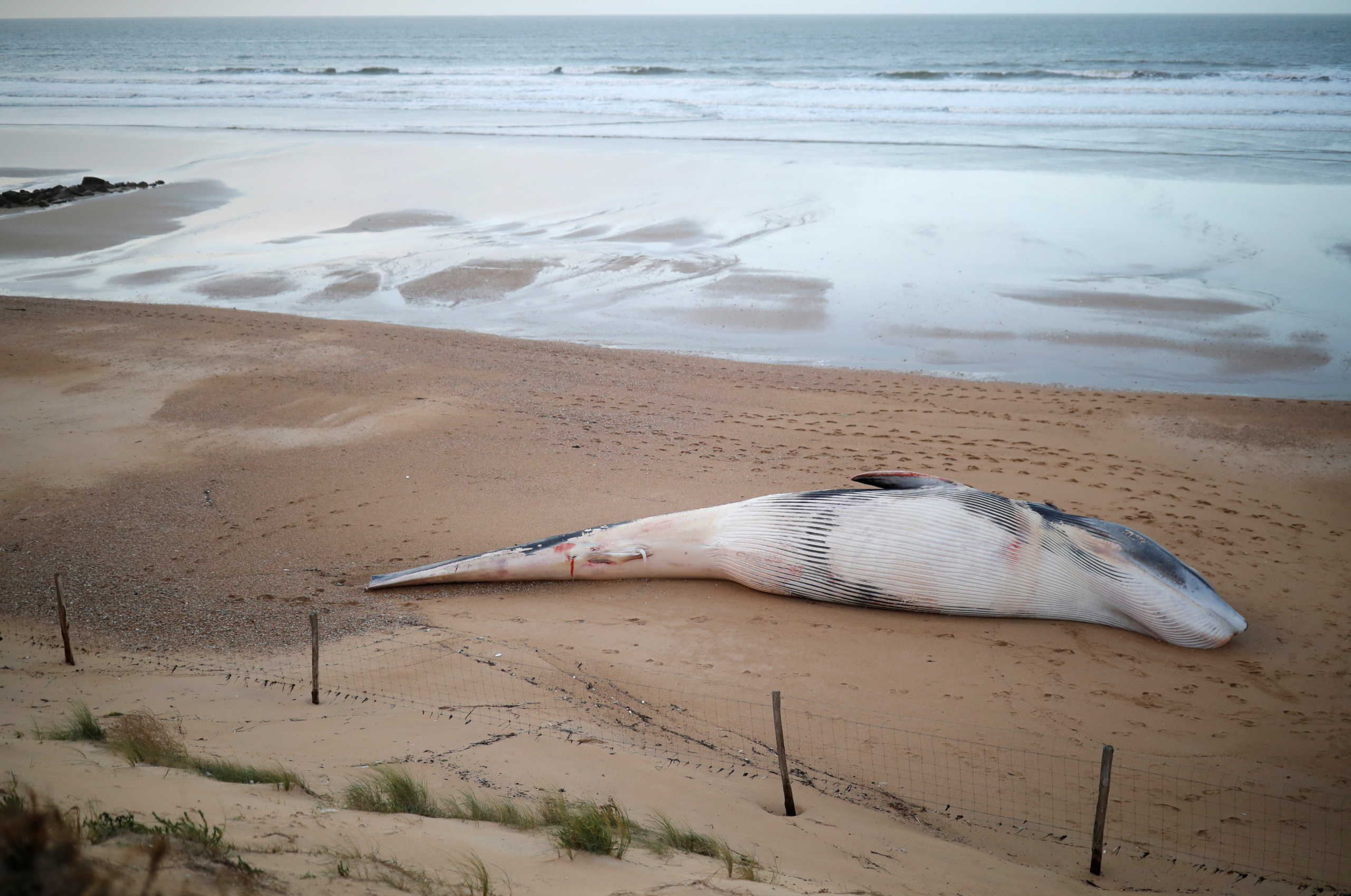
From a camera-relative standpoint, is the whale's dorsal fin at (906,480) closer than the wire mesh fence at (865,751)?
No

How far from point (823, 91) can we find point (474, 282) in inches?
1262

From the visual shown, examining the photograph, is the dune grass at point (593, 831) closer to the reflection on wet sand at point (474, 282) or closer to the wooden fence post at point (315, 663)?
the wooden fence post at point (315, 663)

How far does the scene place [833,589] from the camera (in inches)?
280

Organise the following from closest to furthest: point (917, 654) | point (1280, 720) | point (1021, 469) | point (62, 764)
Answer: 1. point (62, 764)
2. point (1280, 720)
3. point (917, 654)
4. point (1021, 469)

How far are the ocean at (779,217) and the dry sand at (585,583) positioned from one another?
2077 mm

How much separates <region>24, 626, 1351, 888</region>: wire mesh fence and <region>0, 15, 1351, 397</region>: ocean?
7625mm

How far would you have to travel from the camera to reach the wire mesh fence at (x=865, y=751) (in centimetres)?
488

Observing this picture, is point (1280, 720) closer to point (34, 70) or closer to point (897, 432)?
point (897, 432)

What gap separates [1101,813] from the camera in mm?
4297

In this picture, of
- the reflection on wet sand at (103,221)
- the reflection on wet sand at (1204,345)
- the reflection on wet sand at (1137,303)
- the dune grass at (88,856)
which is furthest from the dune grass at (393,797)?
the reflection on wet sand at (103,221)

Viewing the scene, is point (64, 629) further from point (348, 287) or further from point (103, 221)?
point (103, 221)

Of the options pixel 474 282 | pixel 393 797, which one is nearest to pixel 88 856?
pixel 393 797

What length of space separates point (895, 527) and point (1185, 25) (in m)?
118

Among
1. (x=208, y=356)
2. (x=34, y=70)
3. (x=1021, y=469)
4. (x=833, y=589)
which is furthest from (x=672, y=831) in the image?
(x=34, y=70)
